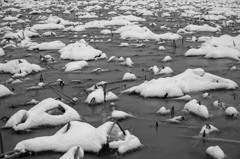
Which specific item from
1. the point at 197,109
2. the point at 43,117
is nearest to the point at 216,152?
the point at 197,109

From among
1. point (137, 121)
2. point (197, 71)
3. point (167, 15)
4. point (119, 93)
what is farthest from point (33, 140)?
point (167, 15)

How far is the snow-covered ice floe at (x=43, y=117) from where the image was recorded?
4156mm

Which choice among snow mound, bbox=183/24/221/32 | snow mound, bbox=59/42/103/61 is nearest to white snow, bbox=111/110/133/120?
snow mound, bbox=59/42/103/61

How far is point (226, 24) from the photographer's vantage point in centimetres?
1301

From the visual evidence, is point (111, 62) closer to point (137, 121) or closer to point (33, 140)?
point (137, 121)

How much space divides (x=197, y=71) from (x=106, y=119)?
95.5 inches

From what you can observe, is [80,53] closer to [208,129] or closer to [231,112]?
[231,112]

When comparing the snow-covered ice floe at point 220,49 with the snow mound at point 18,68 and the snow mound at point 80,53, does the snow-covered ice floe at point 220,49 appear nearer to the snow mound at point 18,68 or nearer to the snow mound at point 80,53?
the snow mound at point 80,53

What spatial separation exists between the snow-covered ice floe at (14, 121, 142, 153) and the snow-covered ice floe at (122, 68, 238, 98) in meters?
1.70

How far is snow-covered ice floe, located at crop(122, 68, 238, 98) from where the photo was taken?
5273 mm

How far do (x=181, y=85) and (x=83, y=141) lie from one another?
8.48ft

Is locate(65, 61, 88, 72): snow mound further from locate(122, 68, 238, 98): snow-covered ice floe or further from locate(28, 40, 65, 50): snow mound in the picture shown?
locate(28, 40, 65, 50): snow mound

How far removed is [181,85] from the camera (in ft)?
18.0

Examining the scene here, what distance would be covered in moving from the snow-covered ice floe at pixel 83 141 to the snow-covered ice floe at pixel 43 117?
1.77ft
